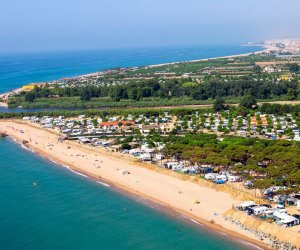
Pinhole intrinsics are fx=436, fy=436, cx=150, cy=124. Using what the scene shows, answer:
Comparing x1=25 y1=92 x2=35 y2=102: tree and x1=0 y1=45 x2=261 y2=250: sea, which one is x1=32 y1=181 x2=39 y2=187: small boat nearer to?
x1=0 y1=45 x2=261 y2=250: sea

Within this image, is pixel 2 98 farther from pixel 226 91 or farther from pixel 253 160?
pixel 253 160

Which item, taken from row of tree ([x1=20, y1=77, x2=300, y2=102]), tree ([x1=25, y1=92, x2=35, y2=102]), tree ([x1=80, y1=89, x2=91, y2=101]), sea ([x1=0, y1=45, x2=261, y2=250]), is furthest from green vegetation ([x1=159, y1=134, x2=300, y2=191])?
tree ([x1=25, y1=92, x2=35, y2=102])

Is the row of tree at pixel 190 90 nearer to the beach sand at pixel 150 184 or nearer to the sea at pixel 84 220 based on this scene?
the beach sand at pixel 150 184

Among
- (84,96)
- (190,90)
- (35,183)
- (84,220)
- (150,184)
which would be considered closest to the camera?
(84,220)

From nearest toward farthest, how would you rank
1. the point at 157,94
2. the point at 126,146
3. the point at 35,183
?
the point at 35,183
the point at 126,146
the point at 157,94

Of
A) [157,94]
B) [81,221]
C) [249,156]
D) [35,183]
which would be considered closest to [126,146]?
[35,183]

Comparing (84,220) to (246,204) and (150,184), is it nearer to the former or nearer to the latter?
(150,184)

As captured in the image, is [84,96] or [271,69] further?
[271,69]
